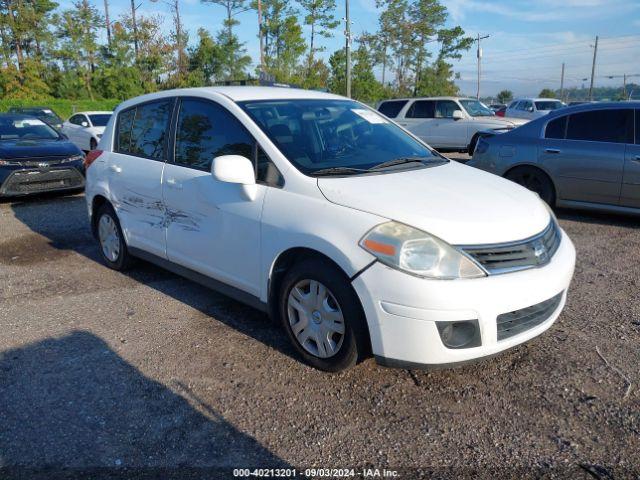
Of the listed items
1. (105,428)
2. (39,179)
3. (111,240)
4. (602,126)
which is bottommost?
(105,428)

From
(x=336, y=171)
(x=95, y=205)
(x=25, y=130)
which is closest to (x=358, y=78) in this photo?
(x=25, y=130)

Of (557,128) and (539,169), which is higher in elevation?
(557,128)

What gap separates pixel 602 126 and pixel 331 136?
471cm

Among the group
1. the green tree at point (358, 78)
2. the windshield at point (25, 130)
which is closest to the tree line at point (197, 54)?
the green tree at point (358, 78)

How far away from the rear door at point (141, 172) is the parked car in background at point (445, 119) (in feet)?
34.7

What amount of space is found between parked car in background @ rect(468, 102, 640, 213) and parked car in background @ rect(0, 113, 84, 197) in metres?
6.89

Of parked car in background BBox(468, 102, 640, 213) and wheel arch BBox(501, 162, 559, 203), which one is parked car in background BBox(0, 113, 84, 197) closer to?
parked car in background BBox(468, 102, 640, 213)

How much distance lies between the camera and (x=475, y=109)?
1478 centimetres

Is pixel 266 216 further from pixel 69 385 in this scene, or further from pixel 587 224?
pixel 587 224

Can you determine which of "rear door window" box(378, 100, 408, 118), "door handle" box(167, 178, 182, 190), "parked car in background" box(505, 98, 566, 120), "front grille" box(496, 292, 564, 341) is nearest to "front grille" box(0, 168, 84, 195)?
"door handle" box(167, 178, 182, 190)

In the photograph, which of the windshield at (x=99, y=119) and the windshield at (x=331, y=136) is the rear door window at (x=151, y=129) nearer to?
the windshield at (x=331, y=136)

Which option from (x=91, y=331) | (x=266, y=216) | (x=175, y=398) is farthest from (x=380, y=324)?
(x=91, y=331)

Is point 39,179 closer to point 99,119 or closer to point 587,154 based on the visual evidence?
point 99,119

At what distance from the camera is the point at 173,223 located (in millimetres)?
4191
